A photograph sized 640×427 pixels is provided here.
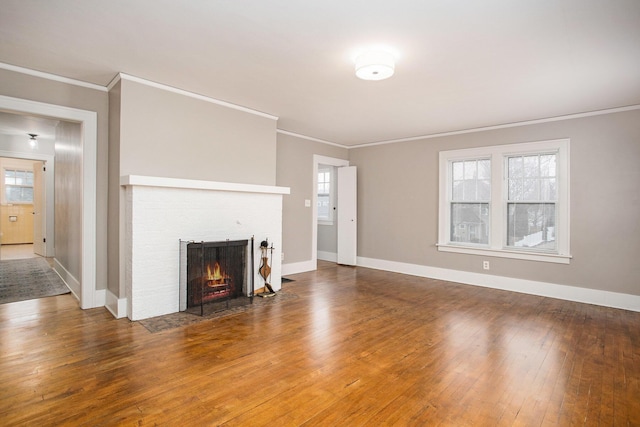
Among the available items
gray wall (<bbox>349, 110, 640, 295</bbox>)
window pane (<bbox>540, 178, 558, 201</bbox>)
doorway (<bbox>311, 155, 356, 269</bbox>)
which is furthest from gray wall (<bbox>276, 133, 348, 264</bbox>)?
window pane (<bbox>540, 178, 558, 201</bbox>)

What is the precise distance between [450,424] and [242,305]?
8.92 ft

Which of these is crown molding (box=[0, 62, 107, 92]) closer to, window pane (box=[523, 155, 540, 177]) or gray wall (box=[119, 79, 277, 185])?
gray wall (box=[119, 79, 277, 185])

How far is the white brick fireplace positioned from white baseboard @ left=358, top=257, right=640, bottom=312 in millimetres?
3318

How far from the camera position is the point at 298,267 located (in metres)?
6.02

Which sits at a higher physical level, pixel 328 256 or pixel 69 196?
pixel 69 196

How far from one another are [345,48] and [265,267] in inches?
114

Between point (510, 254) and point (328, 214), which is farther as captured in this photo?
point (328, 214)

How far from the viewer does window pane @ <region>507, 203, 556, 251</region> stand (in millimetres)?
4766

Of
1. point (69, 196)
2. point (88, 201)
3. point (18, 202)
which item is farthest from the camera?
point (18, 202)

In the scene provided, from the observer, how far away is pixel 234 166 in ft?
14.3

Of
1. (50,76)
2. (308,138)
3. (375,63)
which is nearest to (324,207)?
(308,138)

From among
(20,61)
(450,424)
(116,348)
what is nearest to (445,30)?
(450,424)

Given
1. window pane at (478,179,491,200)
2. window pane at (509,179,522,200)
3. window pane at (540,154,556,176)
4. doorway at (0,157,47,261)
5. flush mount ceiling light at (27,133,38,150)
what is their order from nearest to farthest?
window pane at (540,154,556,176)
window pane at (509,179,522,200)
window pane at (478,179,491,200)
flush mount ceiling light at (27,133,38,150)
doorway at (0,157,47,261)

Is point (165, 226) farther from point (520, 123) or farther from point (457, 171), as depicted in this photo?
point (520, 123)
